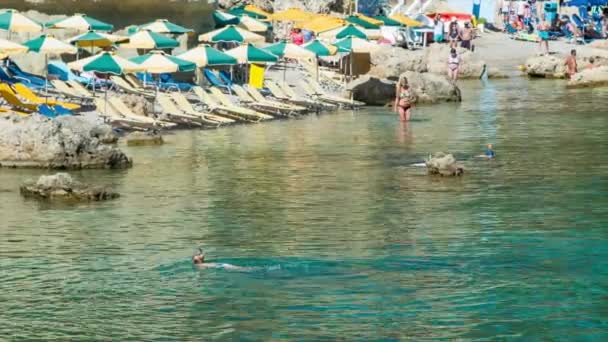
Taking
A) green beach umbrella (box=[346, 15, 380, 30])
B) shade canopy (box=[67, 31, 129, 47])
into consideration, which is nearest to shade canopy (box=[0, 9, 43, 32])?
shade canopy (box=[67, 31, 129, 47])

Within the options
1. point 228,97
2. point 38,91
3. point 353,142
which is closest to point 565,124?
point 353,142

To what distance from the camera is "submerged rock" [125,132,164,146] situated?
25.8 m

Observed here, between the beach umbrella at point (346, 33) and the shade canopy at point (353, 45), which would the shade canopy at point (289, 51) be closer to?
the shade canopy at point (353, 45)

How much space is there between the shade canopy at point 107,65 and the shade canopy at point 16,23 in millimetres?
6265

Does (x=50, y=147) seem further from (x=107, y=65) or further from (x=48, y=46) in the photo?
(x=48, y=46)

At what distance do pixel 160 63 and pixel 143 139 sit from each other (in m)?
4.35

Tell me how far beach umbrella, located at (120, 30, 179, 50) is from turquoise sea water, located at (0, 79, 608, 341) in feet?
32.5

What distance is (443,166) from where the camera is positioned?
2123 cm

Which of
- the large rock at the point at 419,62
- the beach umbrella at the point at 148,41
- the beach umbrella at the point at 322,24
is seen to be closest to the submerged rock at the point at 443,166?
the beach umbrella at the point at 148,41

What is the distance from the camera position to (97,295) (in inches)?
544

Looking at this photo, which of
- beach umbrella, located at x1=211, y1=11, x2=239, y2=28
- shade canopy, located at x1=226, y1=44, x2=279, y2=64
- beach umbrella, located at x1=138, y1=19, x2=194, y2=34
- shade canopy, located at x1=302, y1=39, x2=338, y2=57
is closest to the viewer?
shade canopy, located at x1=226, y1=44, x2=279, y2=64

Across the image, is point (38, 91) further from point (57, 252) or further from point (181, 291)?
point (181, 291)

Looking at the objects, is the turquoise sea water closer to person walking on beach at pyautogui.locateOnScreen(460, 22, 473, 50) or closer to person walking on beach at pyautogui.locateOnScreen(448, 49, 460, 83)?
person walking on beach at pyautogui.locateOnScreen(448, 49, 460, 83)

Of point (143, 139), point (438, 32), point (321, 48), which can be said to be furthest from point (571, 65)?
point (143, 139)
